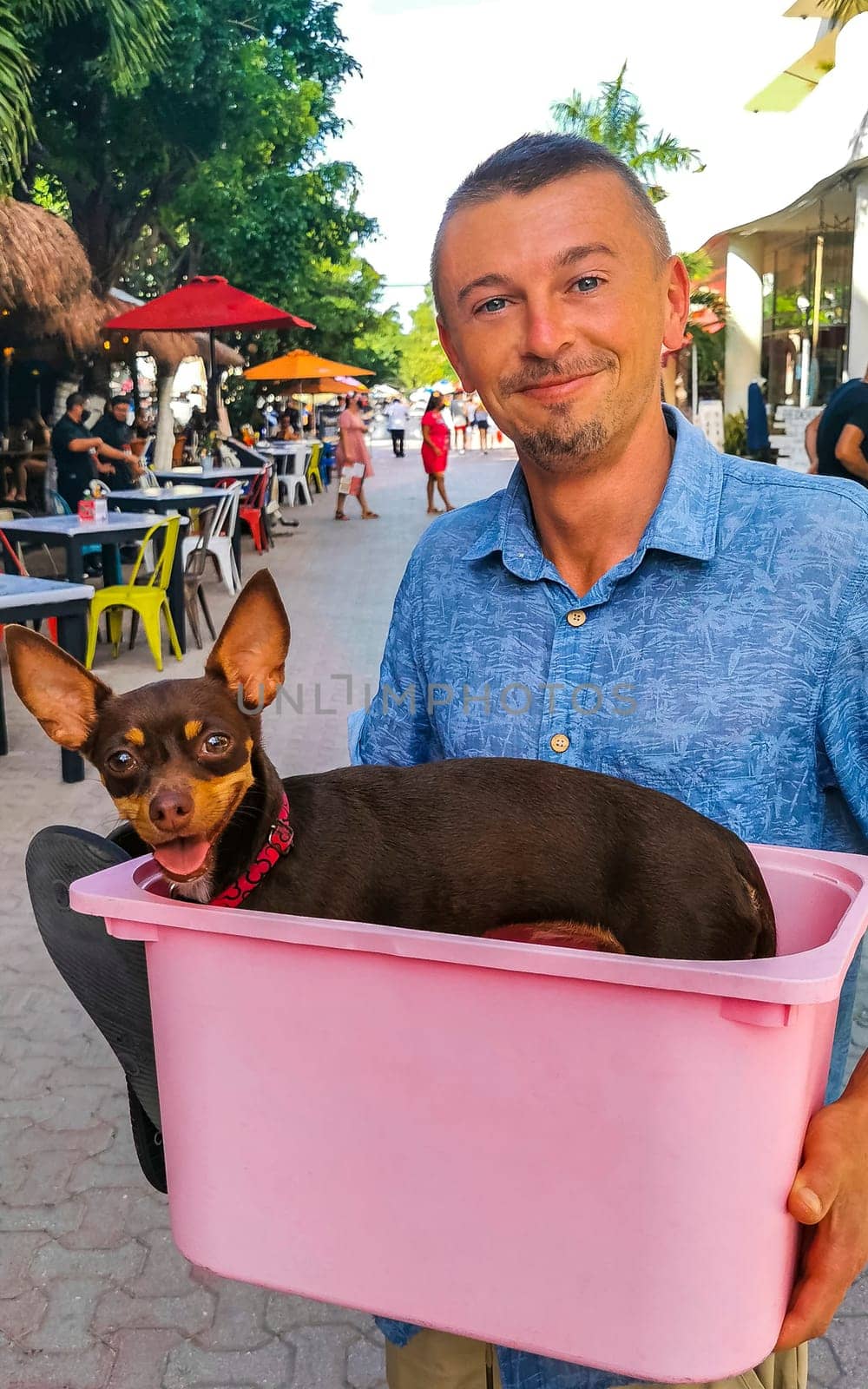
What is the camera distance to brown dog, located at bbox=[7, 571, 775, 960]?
4.43ft

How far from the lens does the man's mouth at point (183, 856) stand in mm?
1273

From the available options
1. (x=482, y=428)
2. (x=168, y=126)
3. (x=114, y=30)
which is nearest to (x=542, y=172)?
(x=114, y=30)

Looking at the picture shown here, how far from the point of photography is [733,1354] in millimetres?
1008

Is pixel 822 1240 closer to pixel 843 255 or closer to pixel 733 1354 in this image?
pixel 733 1354

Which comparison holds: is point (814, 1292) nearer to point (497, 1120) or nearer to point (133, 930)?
point (497, 1120)

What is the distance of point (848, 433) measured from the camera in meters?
7.32

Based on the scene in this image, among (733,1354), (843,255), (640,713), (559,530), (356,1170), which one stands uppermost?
(843,255)

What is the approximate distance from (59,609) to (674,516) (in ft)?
18.8

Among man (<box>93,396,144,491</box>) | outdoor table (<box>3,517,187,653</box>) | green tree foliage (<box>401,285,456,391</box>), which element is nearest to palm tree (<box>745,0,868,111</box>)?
man (<box>93,396,144,491</box>)

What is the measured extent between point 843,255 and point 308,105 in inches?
469

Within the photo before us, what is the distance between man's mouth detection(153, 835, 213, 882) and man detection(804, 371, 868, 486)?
6.69 meters

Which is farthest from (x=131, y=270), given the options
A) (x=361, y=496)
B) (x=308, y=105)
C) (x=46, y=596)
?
(x=46, y=596)

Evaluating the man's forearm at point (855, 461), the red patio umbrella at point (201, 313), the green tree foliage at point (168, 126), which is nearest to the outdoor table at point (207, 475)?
the red patio umbrella at point (201, 313)

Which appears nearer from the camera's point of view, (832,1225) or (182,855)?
(832,1225)
